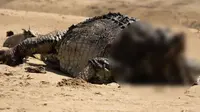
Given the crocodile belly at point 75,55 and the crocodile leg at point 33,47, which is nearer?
the crocodile belly at point 75,55

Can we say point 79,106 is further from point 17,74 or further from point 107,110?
point 17,74

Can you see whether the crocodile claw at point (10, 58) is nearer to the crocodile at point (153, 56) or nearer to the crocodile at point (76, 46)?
the crocodile at point (76, 46)

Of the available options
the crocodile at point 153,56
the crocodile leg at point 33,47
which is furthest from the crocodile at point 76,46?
the crocodile at point 153,56

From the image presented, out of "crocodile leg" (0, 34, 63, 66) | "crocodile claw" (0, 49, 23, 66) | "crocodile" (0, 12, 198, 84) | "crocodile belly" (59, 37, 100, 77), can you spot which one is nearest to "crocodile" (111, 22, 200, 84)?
"crocodile" (0, 12, 198, 84)

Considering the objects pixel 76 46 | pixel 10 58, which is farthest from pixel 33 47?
pixel 76 46

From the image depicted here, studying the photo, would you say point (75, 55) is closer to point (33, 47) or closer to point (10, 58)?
point (33, 47)

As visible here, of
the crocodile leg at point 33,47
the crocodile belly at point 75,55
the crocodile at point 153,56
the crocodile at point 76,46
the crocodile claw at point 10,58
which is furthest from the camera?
the crocodile leg at point 33,47

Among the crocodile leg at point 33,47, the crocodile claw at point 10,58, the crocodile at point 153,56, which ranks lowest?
the crocodile claw at point 10,58

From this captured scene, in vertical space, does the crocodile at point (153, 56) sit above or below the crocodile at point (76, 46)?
above

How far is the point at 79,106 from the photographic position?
3648 millimetres

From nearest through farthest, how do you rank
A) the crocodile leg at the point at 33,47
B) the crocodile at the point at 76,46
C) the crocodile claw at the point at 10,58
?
the crocodile at the point at 76,46 → the crocodile claw at the point at 10,58 → the crocodile leg at the point at 33,47

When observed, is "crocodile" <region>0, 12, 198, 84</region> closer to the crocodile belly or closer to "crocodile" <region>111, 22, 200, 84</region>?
the crocodile belly

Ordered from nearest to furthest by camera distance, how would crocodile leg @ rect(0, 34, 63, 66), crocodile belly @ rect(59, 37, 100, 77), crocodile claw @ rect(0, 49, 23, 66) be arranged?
crocodile belly @ rect(59, 37, 100, 77) < crocodile claw @ rect(0, 49, 23, 66) < crocodile leg @ rect(0, 34, 63, 66)

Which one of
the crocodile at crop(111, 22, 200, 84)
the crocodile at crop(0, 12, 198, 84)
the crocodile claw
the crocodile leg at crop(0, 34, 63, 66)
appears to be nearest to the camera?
the crocodile at crop(111, 22, 200, 84)
